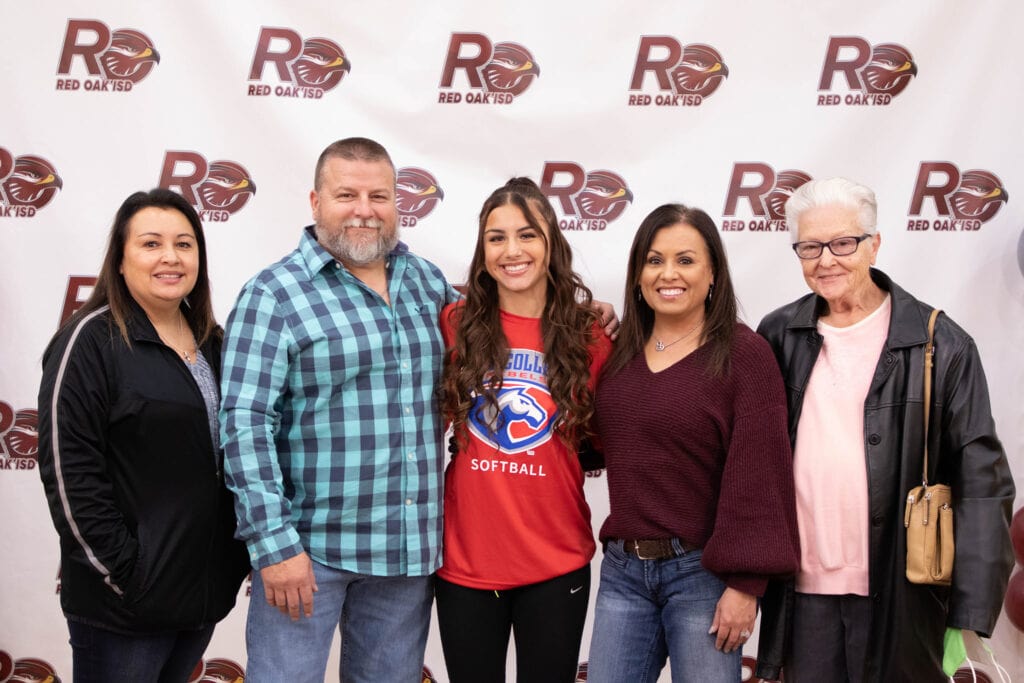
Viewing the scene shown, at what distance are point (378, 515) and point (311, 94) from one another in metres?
1.67

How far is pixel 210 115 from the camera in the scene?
307 centimetres

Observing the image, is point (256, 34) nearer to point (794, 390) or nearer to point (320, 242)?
point (320, 242)

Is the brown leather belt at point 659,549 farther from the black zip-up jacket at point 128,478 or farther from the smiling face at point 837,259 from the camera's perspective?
the black zip-up jacket at point 128,478

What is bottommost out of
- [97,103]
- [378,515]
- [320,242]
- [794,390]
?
[378,515]

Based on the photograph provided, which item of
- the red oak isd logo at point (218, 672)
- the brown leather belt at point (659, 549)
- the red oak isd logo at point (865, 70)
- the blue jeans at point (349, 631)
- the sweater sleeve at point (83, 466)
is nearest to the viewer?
the sweater sleeve at point (83, 466)

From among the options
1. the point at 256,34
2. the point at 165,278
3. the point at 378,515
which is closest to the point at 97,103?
the point at 256,34

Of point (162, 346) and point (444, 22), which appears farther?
point (444, 22)

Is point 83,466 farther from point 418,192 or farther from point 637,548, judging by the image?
point 418,192

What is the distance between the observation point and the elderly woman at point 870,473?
1.88 metres

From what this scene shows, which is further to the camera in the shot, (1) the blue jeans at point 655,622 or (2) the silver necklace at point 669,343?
(2) the silver necklace at point 669,343

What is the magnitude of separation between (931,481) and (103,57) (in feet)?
9.60

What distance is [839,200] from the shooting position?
1.99 metres

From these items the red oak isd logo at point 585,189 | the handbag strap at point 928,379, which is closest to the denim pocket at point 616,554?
the handbag strap at point 928,379

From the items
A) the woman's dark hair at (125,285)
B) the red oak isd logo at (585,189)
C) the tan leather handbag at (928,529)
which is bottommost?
the tan leather handbag at (928,529)
